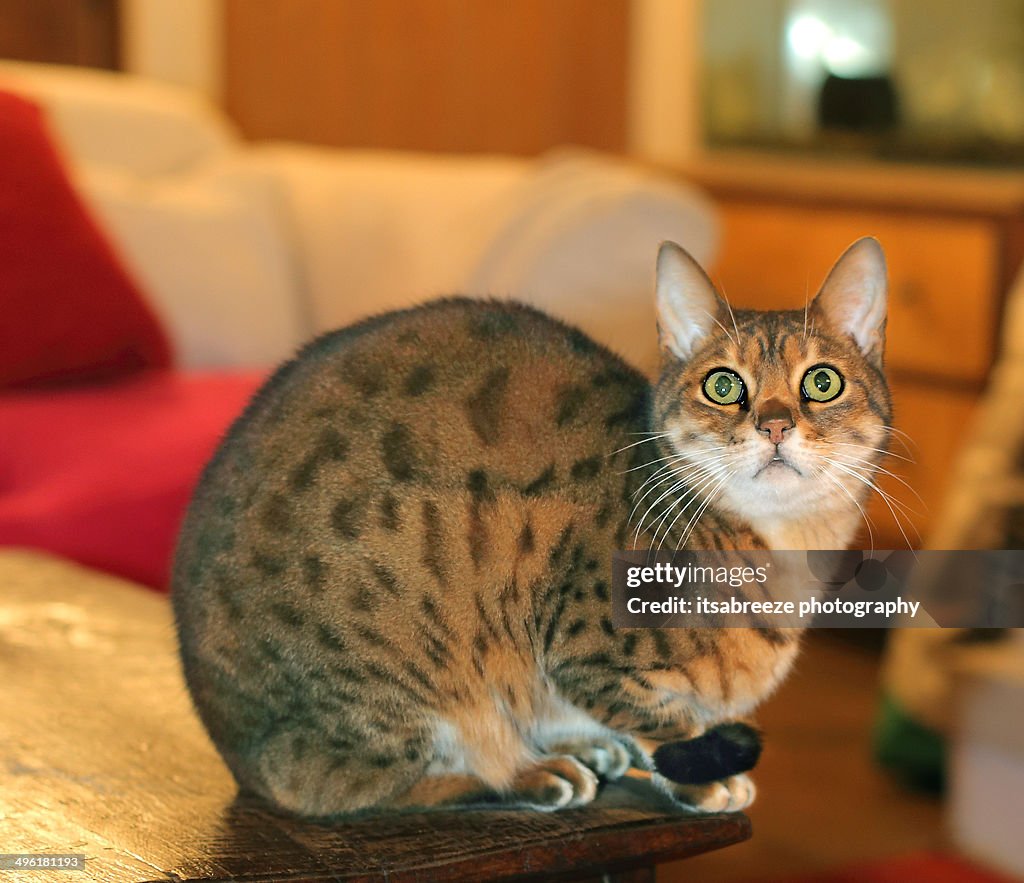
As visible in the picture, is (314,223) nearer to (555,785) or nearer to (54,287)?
(54,287)

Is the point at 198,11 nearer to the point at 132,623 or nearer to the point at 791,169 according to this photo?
the point at 791,169

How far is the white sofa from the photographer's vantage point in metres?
1.75

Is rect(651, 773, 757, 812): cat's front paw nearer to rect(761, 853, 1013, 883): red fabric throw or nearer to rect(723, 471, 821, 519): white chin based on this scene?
rect(723, 471, 821, 519): white chin

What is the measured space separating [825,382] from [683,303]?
0.27ft

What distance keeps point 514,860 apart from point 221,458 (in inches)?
10.7

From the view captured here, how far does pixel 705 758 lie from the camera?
2.40 feet

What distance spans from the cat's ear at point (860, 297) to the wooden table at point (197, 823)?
279 mm

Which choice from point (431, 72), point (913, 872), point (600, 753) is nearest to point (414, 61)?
point (431, 72)

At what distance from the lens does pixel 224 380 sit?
183 cm

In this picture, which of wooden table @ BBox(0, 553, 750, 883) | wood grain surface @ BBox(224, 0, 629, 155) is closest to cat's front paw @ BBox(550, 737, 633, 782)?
wooden table @ BBox(0, 553, 750, 883)

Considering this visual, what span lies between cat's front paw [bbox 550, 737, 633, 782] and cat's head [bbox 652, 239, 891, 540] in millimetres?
190

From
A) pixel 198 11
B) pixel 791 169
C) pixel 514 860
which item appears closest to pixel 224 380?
pixel 514 860

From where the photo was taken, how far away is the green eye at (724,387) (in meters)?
0.66

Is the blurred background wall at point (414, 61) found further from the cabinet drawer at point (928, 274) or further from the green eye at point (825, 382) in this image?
the green eye at point (825, 382)
